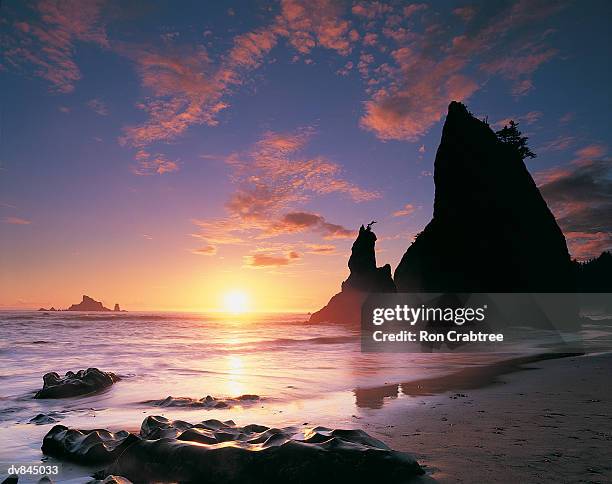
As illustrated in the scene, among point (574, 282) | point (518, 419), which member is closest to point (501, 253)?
point (574, 282)

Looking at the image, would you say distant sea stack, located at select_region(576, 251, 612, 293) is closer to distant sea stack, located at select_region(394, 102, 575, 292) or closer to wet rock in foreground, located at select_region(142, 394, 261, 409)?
distant sea stack, located at select_region(394, 102, 575, 292)

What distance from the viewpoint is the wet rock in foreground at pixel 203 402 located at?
7.02m

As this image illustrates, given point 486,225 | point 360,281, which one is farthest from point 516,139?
point 360,281

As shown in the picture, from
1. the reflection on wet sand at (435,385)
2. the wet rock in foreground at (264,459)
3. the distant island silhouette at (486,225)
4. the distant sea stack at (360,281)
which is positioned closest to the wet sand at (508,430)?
the reflection on wet sand at (435,385)

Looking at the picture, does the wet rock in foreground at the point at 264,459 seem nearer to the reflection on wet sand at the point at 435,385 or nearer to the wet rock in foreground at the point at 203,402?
the wet rock in foreground at the point at 203,402

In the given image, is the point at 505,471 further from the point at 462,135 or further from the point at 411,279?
the point at 411,279

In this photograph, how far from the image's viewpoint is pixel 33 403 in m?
7.44

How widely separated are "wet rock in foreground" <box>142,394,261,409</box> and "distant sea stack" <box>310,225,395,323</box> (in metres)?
70.3

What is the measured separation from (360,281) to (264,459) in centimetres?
7799

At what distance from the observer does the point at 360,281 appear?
80.0 metres

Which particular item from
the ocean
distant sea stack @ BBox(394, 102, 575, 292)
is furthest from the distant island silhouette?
the ocean

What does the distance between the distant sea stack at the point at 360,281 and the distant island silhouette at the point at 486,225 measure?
102 feet

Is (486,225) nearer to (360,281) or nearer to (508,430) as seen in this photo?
(508,430)

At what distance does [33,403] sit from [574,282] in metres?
48.4
